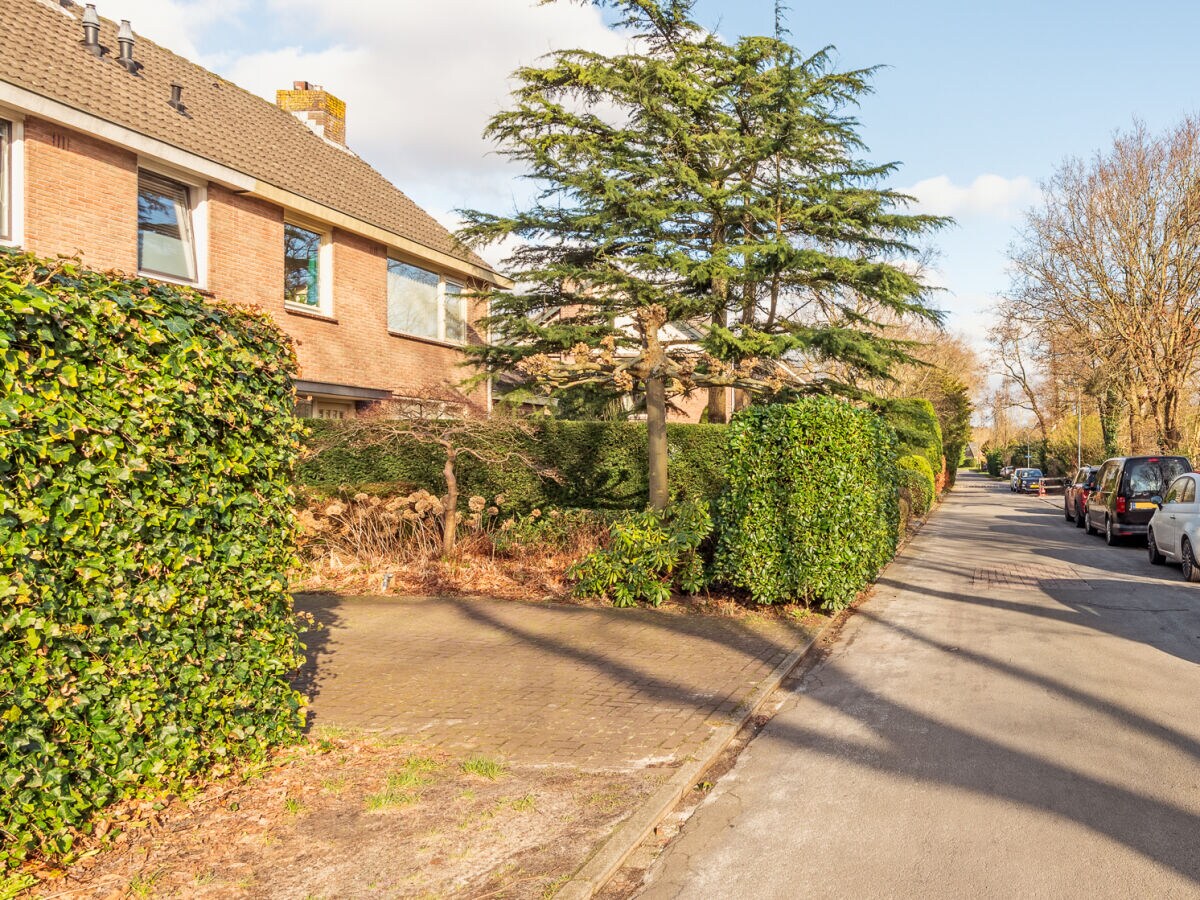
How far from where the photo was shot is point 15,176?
38.3 feet

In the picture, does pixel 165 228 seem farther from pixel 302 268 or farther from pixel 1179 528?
pixel 1179 528

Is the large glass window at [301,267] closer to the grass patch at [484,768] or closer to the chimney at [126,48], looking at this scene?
the chimney at [126,48]

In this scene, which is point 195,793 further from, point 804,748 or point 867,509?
point 867,509

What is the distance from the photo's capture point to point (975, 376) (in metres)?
65.7

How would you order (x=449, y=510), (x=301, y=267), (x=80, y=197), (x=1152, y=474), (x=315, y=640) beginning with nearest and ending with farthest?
(x=315, y=640) < (x=80, y=197) < (x=449, y=510) < (x=301, y=267) < (x=1152, y=474)

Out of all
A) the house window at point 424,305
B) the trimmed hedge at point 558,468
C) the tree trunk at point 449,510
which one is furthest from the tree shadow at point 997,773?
the house window at point 424,305

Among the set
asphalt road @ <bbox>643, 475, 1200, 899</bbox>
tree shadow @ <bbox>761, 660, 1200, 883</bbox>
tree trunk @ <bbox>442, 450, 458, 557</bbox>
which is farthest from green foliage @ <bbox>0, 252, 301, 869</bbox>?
tree trunk @ <bbox>442, 450, 458, 557</bbox>

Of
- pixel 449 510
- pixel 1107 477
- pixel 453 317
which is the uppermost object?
pixel 453 317

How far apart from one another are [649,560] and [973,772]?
5.56m

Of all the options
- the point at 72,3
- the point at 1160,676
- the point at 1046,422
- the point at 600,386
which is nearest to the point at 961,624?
the point at 1160,676

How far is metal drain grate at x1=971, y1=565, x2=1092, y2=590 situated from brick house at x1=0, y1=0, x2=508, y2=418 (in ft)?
27.0

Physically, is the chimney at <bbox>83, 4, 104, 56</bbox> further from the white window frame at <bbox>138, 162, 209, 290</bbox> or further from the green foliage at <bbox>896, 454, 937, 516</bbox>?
the green foliage at <bbox>896, 454, 937, 516</bbox>

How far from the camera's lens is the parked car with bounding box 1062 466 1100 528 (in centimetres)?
2278

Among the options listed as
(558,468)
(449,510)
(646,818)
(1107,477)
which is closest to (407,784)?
(646,818)
